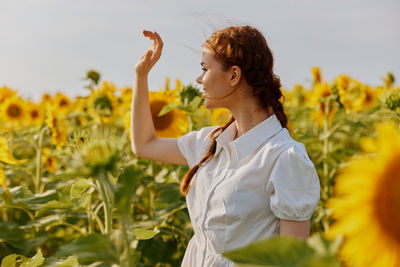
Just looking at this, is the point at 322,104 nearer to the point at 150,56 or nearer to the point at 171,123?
the point at 171,123

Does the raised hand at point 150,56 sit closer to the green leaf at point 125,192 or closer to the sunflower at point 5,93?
the green leaf at point 125,192

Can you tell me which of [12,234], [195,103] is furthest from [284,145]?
[12,234]

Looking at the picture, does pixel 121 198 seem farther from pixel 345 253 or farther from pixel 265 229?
pixel 265 229

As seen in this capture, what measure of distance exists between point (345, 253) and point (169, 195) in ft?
5.70

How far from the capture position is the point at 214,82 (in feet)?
4.84

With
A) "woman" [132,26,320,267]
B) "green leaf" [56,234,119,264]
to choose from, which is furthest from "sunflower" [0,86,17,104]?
"green leaf" [56,234,119,264]

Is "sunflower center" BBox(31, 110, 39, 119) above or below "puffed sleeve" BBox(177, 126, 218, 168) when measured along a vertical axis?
below

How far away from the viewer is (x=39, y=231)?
2328mm

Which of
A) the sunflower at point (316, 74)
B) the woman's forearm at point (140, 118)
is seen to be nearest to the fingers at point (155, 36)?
the woman's forearm at point (140, 118)

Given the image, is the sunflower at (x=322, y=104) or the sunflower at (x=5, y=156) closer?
the sunflower at (x=5, y=156)

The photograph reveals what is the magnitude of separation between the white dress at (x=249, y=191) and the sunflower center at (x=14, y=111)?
3.50 m

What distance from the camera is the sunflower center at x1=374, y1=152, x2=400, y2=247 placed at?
1.96ft

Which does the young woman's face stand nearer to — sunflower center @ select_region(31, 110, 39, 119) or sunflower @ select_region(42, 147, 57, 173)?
sunflower @ select_region(42, 147, 57, 173)

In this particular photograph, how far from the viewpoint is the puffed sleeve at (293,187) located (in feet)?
4.05
